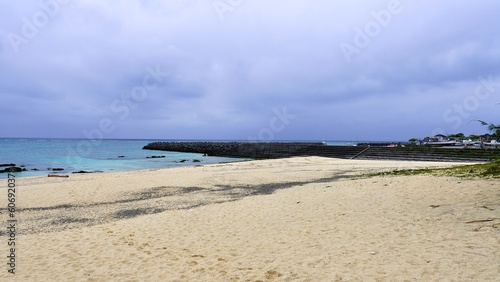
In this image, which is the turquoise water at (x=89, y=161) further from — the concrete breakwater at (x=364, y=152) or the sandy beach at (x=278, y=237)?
the sandy beach at (x=278, y=237)

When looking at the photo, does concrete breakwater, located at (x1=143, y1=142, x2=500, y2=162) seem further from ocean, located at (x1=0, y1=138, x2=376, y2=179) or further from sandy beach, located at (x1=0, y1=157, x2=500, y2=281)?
sandy beach, located at (x1=0, y1=157, x2=500, y2=281)

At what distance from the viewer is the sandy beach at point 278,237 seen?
19.5 feet

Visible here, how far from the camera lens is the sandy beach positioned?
595 centimetres

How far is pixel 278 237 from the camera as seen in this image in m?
8.16

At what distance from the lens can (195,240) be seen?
8344 millimetres

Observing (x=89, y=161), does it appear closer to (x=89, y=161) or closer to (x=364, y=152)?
(x=89, y=161)

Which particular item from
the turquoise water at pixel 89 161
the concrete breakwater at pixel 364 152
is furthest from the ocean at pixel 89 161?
the concrete breakwater at pixel 364 152

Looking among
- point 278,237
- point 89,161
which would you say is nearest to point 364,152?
point 278,237

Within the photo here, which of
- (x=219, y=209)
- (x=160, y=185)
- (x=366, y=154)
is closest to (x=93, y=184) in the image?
(x=160, y=185)

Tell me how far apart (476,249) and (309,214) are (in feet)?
16.0

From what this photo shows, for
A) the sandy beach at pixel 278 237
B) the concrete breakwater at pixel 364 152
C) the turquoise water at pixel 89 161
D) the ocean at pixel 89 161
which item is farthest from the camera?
the turquoise water at pixel 89 161

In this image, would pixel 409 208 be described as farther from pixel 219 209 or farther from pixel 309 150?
pixel 309 150

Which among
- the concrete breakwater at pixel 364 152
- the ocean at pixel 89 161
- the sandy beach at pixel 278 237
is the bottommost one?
the ocean at pixel 89 161

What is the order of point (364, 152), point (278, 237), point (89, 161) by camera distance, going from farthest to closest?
point (89, 161) → point (364, 152) → point (278, 237)
